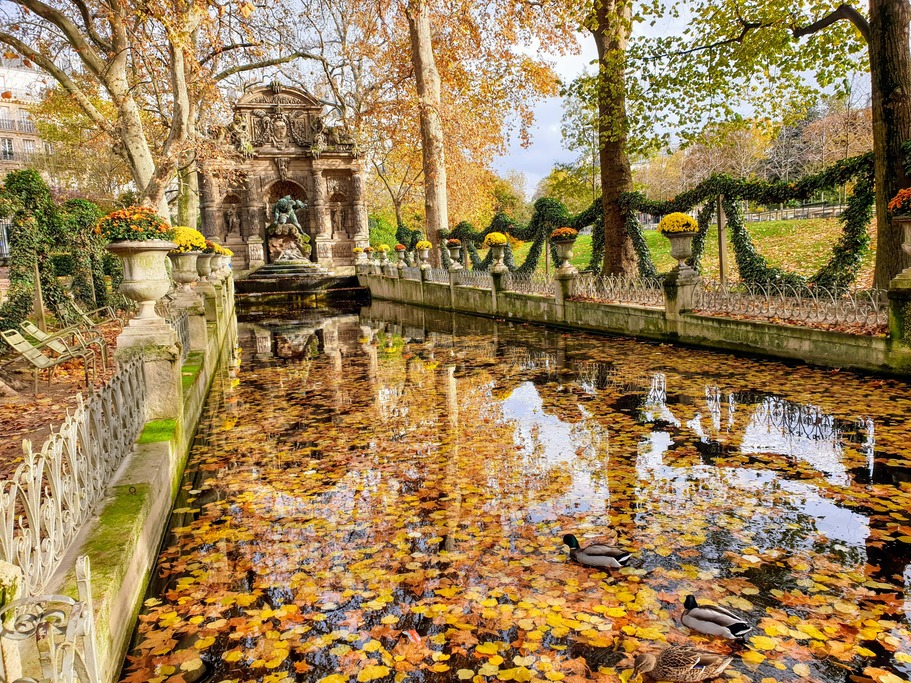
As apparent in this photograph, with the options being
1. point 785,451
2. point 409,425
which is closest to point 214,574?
point 409,425

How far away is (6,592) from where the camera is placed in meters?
1.92

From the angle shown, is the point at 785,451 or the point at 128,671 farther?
the point at 785,451

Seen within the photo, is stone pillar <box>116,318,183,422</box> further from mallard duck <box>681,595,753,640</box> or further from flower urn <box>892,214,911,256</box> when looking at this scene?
flower urn <box>892,214,911,256</box>

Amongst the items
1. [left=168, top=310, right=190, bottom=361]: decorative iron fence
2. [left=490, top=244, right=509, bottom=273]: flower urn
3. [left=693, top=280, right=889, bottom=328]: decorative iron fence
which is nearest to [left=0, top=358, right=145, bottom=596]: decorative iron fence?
[left=168, top=310, right=190, bottom=361]: decorative iron fence

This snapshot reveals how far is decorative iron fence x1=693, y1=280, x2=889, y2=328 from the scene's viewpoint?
913cm

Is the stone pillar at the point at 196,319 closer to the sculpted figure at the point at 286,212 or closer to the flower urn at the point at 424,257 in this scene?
the flower urn at the point at 424,257

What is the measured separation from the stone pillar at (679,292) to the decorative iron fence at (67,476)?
9.21m

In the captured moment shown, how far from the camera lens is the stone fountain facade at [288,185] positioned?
117 ft

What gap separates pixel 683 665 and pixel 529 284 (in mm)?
14625

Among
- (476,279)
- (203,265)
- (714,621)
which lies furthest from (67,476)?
(476,279)

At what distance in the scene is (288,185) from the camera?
37031 mm

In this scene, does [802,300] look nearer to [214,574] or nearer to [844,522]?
[844,522]

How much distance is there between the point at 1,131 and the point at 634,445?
60.2 metres

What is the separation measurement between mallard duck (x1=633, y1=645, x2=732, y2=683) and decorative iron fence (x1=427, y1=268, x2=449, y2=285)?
19471 mm
